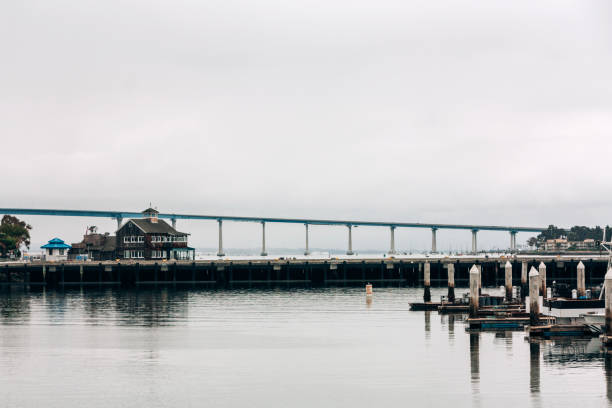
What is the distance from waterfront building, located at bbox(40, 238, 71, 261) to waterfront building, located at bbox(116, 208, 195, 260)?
1038 centimetres

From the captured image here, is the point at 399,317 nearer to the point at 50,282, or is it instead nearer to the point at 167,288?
the point at 167,288

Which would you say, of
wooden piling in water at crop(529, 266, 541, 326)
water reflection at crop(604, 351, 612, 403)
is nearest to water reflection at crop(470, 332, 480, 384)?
wooden piling in water at crop(529, 266, 541, 326)

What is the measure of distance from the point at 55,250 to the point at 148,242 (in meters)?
17.8

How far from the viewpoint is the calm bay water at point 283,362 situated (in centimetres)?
3581

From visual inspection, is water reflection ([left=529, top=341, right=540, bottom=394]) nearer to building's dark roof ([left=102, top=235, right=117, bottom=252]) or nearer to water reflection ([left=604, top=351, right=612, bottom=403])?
water reflection ([left=604, top=351, right=612, bottom=403])

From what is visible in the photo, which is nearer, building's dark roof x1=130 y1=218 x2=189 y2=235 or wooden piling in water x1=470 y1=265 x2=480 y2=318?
wooden piling in water x1=470 y1=265 x2=480 y2=318

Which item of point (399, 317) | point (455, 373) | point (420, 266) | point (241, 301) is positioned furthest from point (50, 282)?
point (455, 373)

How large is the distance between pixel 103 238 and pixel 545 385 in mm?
116769

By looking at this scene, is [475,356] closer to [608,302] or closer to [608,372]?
[608,302]

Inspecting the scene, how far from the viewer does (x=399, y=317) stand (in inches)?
2640

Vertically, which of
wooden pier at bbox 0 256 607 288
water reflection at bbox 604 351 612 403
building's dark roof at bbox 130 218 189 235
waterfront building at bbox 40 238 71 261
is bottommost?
water reflection at bbox 604 351 612 403

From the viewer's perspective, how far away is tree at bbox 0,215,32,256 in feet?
555

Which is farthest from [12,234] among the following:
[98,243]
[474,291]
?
[474,291]

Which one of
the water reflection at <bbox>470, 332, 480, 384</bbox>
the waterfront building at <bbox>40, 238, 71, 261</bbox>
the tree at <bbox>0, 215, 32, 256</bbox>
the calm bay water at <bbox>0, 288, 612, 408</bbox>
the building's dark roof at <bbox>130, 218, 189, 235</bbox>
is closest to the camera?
the calm bay water at <bbox>0, 288, 612, 408</bbox>
